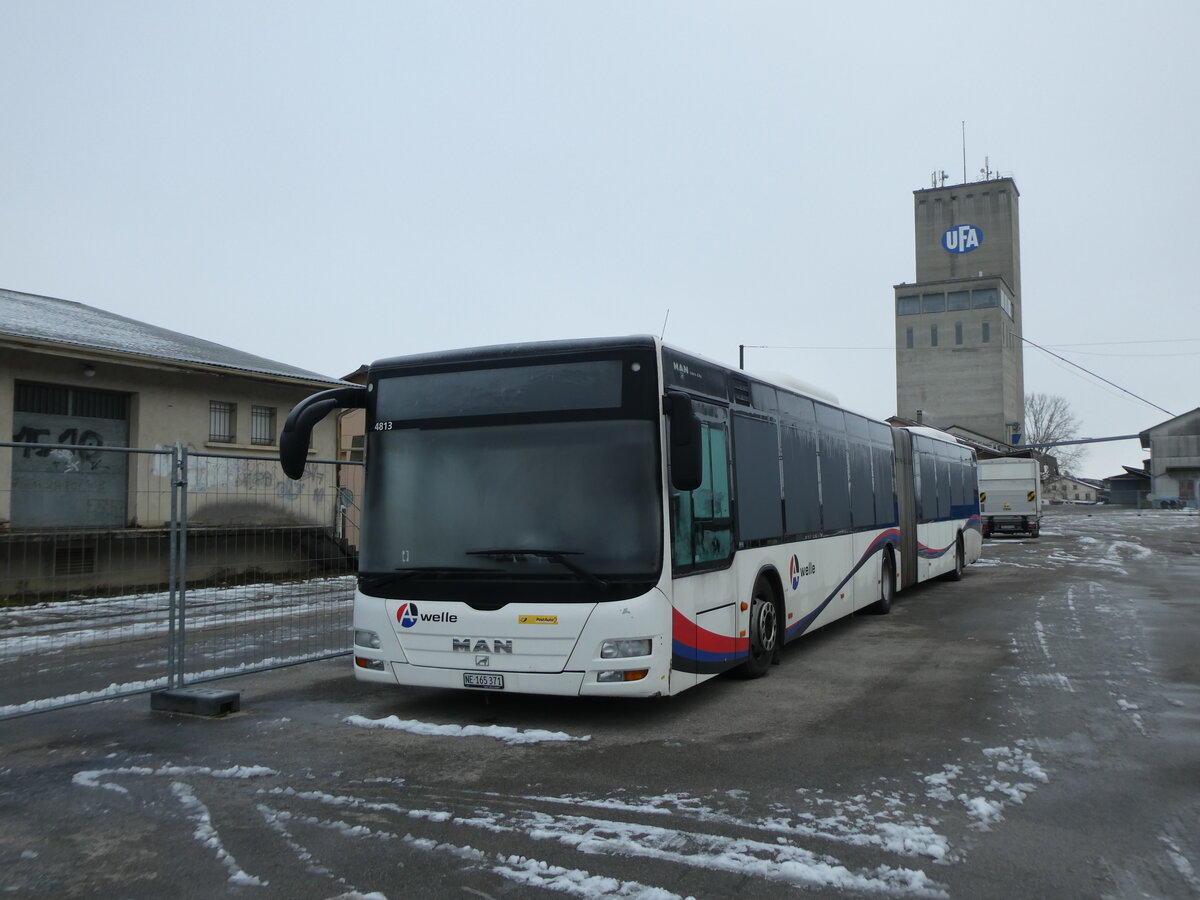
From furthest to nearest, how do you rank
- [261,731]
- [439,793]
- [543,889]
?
[261,731]
[439,793]
[543,889]

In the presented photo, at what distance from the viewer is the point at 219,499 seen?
8.62 m

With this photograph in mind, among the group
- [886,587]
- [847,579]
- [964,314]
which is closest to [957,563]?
[886,587]

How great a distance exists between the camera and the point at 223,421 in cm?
2284

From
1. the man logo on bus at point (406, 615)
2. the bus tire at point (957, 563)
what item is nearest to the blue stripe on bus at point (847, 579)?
the man logo on bus at point (406, 615)

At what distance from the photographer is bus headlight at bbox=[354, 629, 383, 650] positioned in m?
7.76

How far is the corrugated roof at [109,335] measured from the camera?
62.3 ft

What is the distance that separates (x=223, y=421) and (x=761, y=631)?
1701 cm

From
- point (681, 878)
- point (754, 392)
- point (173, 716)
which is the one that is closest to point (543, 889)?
point (681, 878)

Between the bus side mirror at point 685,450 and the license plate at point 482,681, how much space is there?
1937 millimetres

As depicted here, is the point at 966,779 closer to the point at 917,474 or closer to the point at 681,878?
the point at 681,878

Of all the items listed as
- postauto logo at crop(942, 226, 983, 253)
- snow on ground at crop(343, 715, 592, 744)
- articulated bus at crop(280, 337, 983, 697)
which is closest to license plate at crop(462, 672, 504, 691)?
articulated bus at crop(280, 337, 983, 697)

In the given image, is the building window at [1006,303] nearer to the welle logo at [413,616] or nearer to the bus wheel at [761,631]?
the bus wheel at [761,631]

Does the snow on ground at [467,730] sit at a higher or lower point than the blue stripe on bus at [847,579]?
lower

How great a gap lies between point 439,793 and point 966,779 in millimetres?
3108
